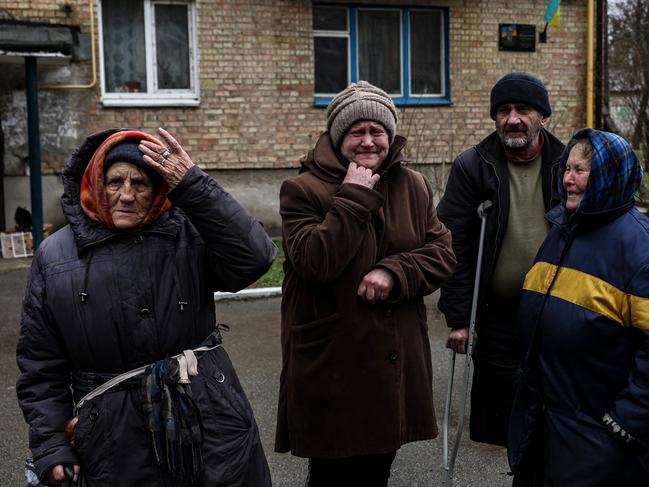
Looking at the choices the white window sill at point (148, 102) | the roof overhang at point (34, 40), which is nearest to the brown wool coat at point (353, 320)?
the roof overhang at point (34, 40)

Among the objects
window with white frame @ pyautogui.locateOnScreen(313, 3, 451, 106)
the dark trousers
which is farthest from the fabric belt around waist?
window with white frame @ pyautogui.locateOnScreen(313, 3, 451, 106)

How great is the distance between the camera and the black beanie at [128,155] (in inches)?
95.7

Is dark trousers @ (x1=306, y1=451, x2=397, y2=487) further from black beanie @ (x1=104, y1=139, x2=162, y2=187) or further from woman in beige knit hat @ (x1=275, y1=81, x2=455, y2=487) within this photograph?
black beanie @ (x1=104, y1=139, x2=162, y2=187)

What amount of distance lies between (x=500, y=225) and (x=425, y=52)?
968 centimetres

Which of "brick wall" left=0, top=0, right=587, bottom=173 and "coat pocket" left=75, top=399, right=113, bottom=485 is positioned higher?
"brick wall" left=0, top=0, right=587, bottom=173

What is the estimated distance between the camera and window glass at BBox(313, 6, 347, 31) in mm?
11977

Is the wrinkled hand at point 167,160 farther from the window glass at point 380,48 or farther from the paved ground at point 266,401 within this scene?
the window glass at point 380,48

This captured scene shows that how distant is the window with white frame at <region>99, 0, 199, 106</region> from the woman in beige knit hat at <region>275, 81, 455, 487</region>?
347 inches

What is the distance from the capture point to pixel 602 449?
8.07 feet

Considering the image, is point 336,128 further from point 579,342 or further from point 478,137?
point 478,137

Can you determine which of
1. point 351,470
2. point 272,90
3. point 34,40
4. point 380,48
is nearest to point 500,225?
point 351,470

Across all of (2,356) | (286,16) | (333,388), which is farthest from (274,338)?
(286,16)

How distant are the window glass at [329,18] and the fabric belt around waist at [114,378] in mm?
10207

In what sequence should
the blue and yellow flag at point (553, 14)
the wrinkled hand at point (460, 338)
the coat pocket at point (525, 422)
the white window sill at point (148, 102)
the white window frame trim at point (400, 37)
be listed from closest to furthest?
1. the coat pocket at point (525, 422)
2. the wrinkled hand at point (460, 338)
3. the white window sill at point (148, 102)
4. the blue and yellow flag at point (553, 14)
5. the white window frame trim at point (400, 37)
